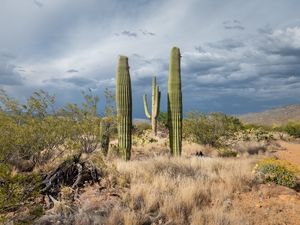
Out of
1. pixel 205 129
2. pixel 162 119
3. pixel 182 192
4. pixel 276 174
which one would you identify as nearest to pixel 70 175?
pixel 182 192

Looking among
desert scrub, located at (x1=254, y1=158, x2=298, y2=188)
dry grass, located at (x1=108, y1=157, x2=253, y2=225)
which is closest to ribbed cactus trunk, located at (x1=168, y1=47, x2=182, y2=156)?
dry grass, located at (x1=108, y1=157, x2=253, y2=225)

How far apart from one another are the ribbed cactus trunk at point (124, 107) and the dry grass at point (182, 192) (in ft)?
8.42

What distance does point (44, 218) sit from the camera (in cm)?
737

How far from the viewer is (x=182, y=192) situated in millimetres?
9141

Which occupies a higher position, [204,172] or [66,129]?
[66,129]

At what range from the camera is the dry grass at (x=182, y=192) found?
7.94 m

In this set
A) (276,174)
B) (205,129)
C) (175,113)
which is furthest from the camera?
(205,129)

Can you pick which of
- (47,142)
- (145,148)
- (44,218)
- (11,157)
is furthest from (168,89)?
(44,218)

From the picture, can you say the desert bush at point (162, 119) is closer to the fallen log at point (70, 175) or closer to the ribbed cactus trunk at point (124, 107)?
the ribbed cactus trunk at point (124, 107)

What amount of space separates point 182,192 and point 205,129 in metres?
14.5

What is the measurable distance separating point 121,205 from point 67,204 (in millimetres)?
1197

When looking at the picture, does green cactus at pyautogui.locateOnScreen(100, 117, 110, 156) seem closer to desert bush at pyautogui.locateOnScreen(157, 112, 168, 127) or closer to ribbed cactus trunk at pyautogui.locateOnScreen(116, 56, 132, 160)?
ribbed cactus trunk at pyautogui.locateOnScreen(116, 56, 132, 160)

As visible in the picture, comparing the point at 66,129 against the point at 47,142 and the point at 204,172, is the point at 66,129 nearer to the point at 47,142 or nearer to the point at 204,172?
the point at 47,142

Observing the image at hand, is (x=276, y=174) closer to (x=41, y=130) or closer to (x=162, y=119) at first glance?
(x=41, y=130)
